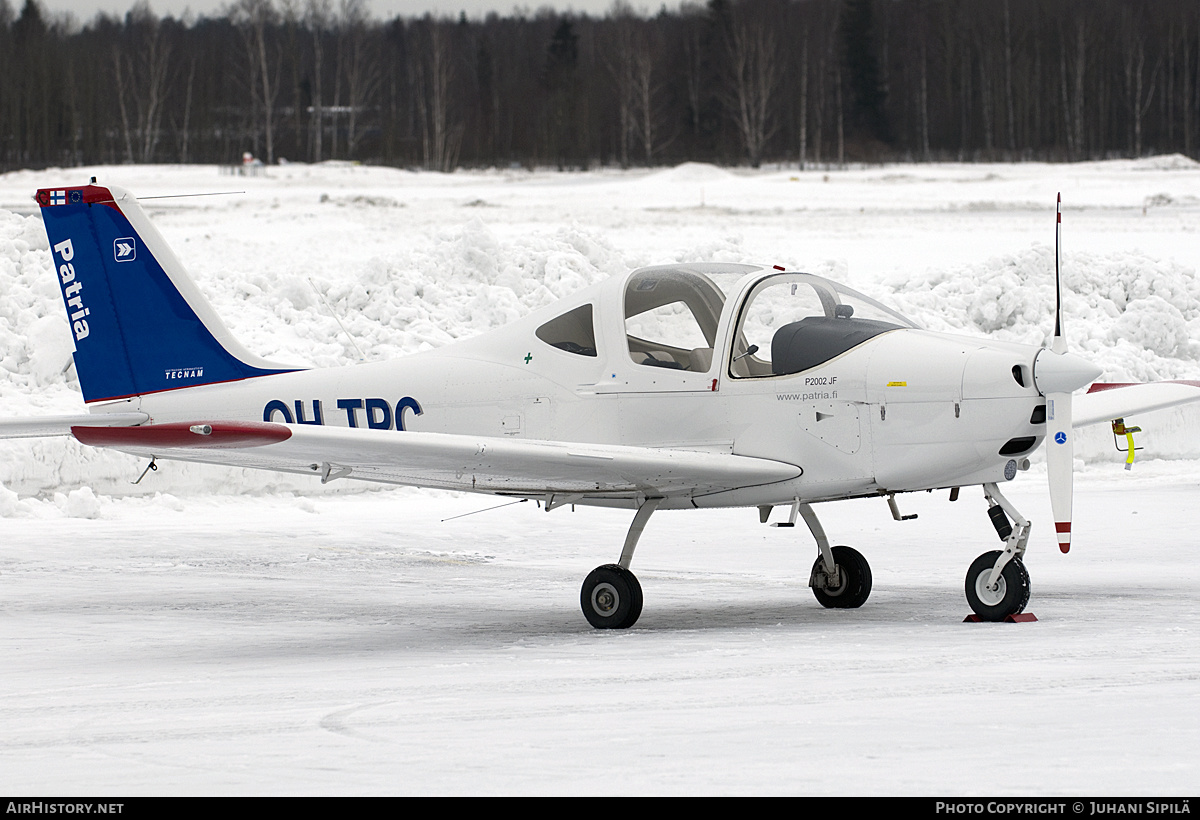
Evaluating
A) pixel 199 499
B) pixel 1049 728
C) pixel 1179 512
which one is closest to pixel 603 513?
pixel 199 499

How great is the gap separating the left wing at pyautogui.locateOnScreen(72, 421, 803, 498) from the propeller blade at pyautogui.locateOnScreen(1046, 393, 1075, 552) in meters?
1.38

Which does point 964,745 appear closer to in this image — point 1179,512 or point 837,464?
point 837,464

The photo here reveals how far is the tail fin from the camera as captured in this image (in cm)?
1023

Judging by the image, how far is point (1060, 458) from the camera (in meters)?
7.68

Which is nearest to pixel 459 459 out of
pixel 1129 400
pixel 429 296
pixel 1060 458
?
pixel 1060 458

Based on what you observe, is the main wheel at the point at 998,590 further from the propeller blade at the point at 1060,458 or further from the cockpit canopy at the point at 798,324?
the cockpit canopy at the point at 798,324

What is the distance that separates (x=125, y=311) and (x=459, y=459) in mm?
3848

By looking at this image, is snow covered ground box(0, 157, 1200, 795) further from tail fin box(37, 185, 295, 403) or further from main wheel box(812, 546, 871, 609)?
tail fin box(37, 185, 295, 403)

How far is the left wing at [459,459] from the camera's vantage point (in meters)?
6.91

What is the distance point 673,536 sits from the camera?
12508 millimetres

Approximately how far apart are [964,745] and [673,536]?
777cm

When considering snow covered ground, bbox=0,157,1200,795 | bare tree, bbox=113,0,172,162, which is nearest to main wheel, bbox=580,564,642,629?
snow covered ground, bbox=0,157,1200,795

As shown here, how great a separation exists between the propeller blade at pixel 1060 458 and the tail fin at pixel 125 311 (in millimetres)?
5356

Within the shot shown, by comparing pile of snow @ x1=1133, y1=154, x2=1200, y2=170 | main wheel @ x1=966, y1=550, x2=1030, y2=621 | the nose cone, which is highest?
pile of snow @ x1=1133, y1=154, x2=1200, y2=170
